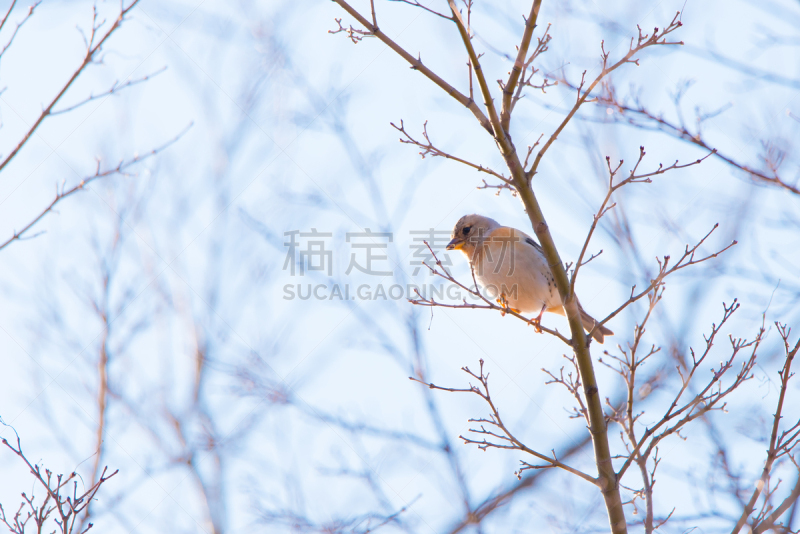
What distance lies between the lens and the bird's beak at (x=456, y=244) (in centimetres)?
698

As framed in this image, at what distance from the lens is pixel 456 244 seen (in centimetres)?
698

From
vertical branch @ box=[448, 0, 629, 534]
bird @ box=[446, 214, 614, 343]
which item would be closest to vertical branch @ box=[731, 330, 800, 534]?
vertical branch @ box=[448, 0, 629, 534]

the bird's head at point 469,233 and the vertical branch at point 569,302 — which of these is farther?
the bird's head at point 469,233

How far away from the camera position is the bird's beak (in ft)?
22.9

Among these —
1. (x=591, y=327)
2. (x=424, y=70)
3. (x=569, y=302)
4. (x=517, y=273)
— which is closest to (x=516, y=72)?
(x=424, y=70)

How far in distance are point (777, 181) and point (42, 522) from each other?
423 cm

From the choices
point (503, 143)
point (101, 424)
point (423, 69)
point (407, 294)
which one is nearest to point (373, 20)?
point (423, 69)

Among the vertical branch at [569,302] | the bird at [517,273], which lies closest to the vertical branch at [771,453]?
the vertical branch at [569,302]

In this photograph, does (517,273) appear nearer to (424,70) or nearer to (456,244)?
(456,244)

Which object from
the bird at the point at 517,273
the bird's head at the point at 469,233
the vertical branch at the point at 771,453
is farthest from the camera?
the bird's head at the point at 469,233

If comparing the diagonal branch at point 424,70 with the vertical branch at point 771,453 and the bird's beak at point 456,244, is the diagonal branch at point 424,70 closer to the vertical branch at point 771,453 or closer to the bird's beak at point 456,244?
the vertical branch at point 771,453

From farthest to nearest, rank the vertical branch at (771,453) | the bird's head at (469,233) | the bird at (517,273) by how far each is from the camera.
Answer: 1. the bird's head at (469,233)
2. the bird at (517,273)
3. the vertical branch at (771,453)

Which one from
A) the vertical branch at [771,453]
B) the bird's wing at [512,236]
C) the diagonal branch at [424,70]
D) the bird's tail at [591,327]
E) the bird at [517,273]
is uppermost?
the bird's wing at [512,236]

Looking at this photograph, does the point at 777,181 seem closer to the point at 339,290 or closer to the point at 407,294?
the point at 407,294
